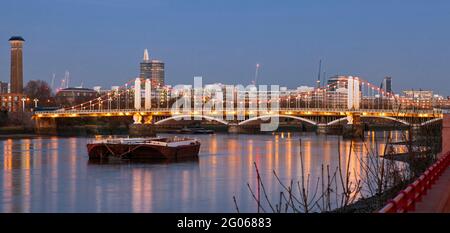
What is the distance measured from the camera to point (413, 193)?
8688 mm

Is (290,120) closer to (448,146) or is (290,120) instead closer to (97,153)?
(97,153)

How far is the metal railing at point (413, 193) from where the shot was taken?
24.1 ft

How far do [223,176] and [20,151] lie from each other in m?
19.7

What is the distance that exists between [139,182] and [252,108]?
6110 centimetres

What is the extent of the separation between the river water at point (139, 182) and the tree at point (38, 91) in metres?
76.0

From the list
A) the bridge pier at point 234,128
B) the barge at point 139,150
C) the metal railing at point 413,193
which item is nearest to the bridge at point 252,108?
the bridge pier at point 234,128

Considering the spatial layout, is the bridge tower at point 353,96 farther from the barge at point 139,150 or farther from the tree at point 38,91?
the tree at point 38,91

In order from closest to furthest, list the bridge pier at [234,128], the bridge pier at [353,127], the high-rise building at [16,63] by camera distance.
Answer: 1. the bridge pier at [353,127]
2. the bridge pier at [234,128]
3. the high-rise building at [16,63]

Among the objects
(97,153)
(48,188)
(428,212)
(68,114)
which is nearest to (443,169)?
(428,212)

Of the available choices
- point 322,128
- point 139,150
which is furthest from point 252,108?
point 139,150

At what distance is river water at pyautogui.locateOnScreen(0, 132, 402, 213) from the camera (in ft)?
62.2

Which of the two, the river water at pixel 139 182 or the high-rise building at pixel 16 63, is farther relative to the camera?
the high-rise building at pixel 16 63

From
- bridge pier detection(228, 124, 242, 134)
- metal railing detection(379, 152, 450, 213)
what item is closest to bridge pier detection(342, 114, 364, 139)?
bridge pier detection(228, 124, 242, 134)

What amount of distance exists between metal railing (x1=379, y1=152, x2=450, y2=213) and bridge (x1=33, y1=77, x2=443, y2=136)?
4797 centimetres
